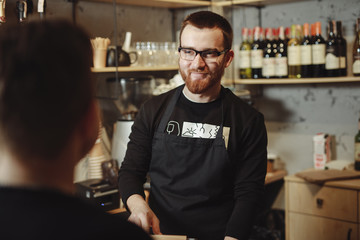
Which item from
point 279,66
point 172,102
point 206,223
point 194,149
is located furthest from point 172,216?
point 279,66

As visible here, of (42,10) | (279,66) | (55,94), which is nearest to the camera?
(55,94)

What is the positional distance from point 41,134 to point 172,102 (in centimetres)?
122

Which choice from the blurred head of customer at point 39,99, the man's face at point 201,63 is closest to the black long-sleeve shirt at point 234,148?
the man's face at point 201,63

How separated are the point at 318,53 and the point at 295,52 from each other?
0.50 feet

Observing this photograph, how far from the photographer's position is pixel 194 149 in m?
1.82

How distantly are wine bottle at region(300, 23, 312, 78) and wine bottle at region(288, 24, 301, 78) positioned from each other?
0.03m

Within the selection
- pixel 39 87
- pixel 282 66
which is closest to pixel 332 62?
pixel 282 66

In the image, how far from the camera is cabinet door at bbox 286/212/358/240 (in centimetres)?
264

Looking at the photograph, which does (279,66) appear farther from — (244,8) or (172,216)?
(172,216)

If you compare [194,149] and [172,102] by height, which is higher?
[172,102]

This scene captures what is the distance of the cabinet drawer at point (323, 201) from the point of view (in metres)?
2.62

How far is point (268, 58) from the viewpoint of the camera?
3.06 meters

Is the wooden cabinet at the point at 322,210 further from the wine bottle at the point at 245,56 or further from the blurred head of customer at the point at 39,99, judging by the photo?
the blurred head of customer at the point at 39,99

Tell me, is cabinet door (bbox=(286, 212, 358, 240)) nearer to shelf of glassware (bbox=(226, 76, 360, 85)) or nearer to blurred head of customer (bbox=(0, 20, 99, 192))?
shelf of glassware (bbox=(226, 76, 360, 85))
